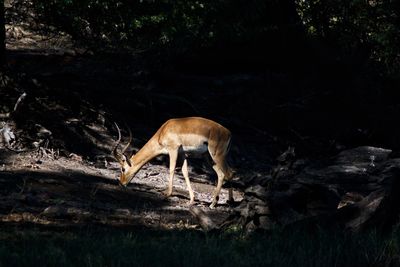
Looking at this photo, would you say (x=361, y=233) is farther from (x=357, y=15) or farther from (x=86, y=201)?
(x=357, y=15)

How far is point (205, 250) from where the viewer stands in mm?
8219

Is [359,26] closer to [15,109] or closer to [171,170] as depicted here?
[171,170]

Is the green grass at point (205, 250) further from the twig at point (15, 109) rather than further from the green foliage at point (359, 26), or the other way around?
the green foliage at point (359, 26)

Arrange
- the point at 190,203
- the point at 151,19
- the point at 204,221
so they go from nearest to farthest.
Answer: the point at 204,221
the point at 151,19
the point at 190,203

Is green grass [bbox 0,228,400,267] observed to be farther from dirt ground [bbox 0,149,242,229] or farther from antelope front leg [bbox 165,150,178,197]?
antelope front leg [bbox 165,150,178,197]

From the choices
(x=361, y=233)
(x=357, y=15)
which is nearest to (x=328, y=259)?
(x=361, y=233)

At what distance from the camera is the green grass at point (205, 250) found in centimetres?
766

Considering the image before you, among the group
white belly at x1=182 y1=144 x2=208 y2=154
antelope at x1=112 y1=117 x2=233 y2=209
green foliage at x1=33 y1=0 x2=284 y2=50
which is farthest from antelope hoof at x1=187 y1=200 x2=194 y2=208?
green foliage at x1=33 y1=0 x2=284 y2=50

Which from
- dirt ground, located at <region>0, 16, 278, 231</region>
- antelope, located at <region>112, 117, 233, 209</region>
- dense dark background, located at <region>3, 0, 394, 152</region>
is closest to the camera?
dirt ground, located at <region>0, 16, 278, 231</region>

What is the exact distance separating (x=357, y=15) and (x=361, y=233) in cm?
1295

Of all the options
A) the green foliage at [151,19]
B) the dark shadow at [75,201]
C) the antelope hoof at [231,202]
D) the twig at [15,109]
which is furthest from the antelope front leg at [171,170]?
the twig at [15,109]

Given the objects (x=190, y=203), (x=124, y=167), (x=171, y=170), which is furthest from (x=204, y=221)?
(x=124, y=167)

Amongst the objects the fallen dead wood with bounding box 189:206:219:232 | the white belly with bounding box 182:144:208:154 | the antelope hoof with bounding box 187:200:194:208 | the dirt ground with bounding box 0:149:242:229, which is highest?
the fallen dead wood with bounding box 189:206:219:232

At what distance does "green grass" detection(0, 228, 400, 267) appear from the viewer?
7664mm
